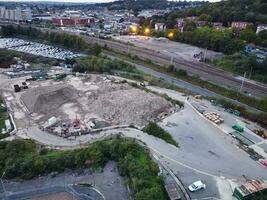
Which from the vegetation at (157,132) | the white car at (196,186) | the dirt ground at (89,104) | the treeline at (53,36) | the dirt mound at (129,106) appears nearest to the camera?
the white car at (196,186)

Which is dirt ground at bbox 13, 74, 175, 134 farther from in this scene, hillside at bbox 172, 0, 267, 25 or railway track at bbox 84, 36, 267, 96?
hillside at bbox 172, 0, 267, 25

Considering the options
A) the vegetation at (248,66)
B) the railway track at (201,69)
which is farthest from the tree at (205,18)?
the vegetation at (248,66)

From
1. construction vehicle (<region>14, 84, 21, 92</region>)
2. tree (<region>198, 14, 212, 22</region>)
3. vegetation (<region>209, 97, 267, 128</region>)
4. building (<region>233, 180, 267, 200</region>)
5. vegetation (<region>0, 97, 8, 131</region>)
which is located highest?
tree (<region>198, 14, 212, 22</region>)

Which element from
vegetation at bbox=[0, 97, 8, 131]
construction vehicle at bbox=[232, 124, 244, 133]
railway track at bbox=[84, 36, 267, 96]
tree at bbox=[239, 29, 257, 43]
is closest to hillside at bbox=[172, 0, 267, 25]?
tree at bbox=[239, 29, 257, 43]

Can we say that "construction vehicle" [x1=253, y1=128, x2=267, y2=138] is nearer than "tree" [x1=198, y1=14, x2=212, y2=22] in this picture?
Yes

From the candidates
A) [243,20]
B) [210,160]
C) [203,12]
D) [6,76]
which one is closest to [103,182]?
[210,160]

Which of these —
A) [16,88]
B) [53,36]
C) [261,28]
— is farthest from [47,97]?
[261,28]

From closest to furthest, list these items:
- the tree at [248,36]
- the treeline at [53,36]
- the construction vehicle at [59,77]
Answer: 1. the construction vehicle at [59,77]
2. the treeline at [53,36]
3. the tree at [248,36]

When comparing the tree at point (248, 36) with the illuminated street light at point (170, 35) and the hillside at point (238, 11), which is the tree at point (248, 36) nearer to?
the hillside at point (238, 11)
